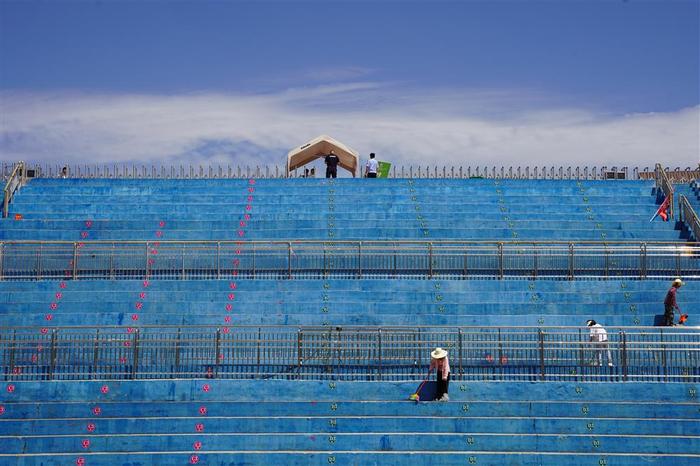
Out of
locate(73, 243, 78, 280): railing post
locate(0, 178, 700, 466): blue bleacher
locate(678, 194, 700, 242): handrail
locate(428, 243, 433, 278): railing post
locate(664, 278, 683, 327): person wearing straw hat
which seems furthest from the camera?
locate(678, 194, 700, 242): handrail

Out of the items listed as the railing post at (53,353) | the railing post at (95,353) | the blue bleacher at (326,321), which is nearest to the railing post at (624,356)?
the blue bleacher at (326,321)

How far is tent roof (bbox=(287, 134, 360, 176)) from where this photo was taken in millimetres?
35812

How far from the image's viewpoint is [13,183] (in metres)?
32.2

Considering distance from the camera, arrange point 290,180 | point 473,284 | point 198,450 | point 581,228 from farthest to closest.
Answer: point 290,180 < point 581,228 < point 473,284 < point 198,450

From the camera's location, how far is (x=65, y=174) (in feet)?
117

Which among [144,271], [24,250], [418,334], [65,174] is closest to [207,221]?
[144,271]

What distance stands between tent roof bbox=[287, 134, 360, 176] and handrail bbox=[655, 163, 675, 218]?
1001 centimetres

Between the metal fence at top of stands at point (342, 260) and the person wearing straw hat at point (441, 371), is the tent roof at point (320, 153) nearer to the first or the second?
the metal fence at top of stands at point (342, 260)

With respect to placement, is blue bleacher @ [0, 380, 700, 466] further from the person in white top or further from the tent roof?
the tent roof

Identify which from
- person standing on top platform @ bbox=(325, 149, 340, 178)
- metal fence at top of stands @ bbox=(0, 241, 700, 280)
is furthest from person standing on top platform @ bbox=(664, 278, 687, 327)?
person standing on top platform @ bbox=(325, 149, 340, 178)

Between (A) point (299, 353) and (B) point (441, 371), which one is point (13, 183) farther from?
(B) point (441, 371)

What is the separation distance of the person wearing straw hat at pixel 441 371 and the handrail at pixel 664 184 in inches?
506

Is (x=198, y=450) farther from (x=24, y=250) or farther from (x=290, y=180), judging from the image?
(x=290, y=180)

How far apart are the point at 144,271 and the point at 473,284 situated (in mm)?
8441
